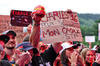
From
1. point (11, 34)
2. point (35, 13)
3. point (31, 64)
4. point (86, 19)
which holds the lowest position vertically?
point (86, 19)

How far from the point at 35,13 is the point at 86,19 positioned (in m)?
142

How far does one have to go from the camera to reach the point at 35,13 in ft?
16.1

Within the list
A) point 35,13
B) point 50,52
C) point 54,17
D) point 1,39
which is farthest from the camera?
point 54,17

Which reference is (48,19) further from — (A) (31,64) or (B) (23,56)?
(B) (23,56)

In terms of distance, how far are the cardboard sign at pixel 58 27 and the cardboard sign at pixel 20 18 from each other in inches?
104

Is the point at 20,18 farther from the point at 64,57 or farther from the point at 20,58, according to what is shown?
the point at 20,58

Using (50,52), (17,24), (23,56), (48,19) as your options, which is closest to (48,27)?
(48,19)

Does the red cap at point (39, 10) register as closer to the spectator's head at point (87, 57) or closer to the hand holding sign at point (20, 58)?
the hand holding sign at point (20, 58)

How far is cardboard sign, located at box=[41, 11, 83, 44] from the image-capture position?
18.9 feet

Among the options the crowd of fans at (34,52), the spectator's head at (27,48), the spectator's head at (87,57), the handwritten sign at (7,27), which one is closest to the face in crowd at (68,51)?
the crowd of fans at (34,52)

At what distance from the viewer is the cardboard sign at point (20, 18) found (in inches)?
333

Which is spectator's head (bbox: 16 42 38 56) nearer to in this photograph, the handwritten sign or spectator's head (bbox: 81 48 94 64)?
spectator's head (bbox: 81 48 94 64)

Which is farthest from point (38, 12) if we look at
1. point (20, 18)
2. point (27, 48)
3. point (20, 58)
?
point (20, 18)

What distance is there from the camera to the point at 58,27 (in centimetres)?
580
